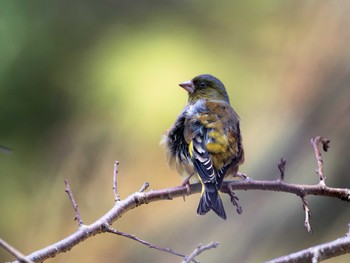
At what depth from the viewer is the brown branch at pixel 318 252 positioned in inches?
90.5

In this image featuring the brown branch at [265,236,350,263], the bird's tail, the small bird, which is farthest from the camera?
the small bird

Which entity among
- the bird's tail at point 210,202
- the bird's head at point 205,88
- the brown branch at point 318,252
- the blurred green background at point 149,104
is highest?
the blurred green background at point 149,104

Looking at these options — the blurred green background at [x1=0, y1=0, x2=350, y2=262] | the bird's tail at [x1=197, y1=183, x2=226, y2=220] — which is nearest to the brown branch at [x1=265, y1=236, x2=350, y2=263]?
the bird's tail at [x1=197, y1=183, x2=226, y2=220]

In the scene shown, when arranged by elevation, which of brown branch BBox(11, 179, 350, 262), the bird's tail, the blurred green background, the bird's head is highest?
the blurred green background

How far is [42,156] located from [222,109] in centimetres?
288

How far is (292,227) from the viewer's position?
5.56 meters

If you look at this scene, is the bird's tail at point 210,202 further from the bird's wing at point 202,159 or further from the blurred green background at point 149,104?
the blurred green background at point 149,104

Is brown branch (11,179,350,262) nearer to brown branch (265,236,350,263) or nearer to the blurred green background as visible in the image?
brown branch (265,236,350,263)

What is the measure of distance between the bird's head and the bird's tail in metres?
1.38

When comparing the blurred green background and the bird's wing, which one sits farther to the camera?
the blurred green background

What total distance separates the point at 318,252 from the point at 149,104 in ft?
15.1

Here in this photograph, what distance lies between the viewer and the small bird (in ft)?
11.7

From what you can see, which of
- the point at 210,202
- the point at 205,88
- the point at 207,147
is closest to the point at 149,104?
the point at 205,88

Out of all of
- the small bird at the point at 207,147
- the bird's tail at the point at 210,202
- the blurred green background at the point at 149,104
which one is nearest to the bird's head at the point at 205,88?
the small bird at the point at 207,147
